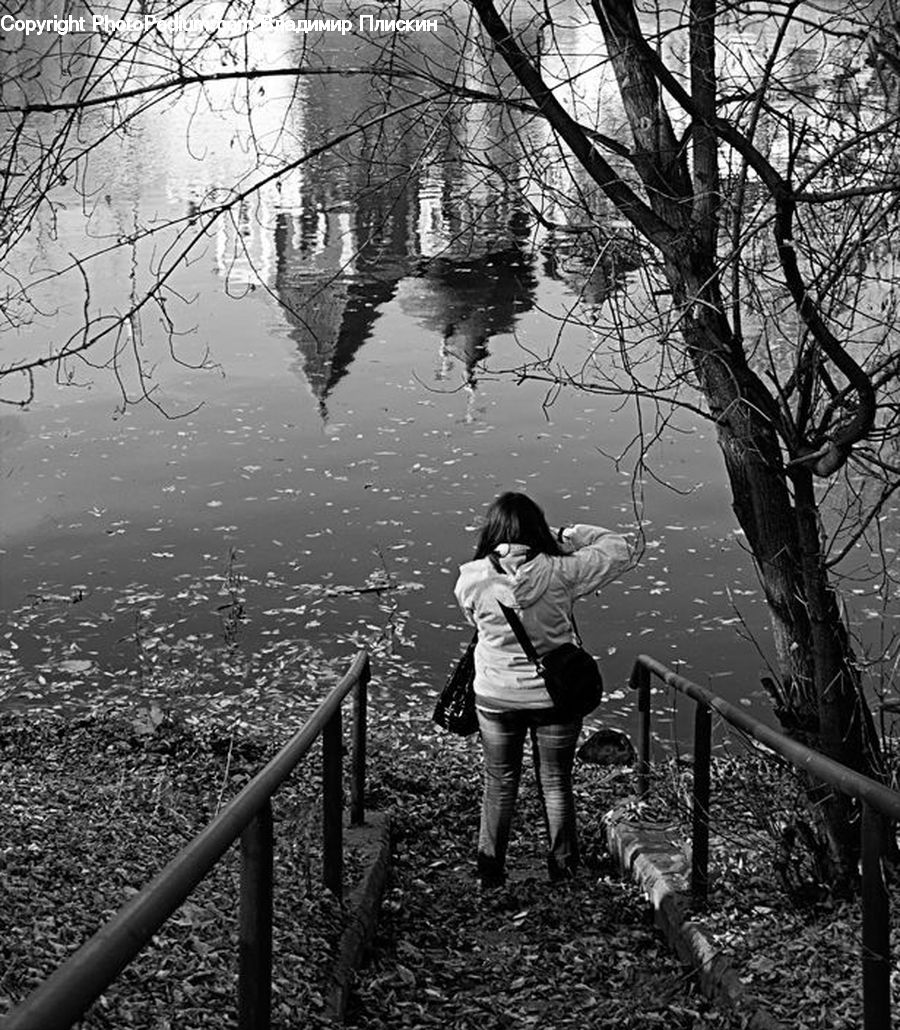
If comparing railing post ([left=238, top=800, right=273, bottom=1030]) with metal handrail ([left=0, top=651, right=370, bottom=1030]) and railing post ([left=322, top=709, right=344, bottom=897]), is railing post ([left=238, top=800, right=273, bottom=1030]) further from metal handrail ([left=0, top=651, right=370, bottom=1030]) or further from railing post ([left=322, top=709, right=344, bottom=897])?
railing post ([left=322, top=709, right=344, bottom=897])

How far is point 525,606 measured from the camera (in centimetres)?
551

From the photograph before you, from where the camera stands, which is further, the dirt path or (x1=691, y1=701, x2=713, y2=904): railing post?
(x1=691, y1=701, x2=713, y2=904): railing post

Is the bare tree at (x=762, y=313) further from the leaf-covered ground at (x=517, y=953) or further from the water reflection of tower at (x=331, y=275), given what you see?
the water reflection of tower at (x=331, y=275)

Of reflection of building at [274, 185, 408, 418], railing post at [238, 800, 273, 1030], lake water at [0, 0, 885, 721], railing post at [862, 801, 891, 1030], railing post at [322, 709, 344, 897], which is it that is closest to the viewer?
railing post at [238, 800, 273, 1030]

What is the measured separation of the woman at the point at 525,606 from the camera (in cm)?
547

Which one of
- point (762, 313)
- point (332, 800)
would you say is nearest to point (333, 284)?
point (762, 313)

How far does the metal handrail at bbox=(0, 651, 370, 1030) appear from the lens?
1.58 m

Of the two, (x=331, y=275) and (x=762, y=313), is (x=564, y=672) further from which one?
(x=331, y=275)

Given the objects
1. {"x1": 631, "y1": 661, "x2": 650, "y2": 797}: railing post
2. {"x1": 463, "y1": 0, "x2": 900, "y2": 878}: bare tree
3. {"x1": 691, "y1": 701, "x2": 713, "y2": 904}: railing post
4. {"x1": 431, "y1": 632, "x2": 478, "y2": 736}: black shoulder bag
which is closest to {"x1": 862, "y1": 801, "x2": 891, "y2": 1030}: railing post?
{"x1": 691, "y1": 701, "x2": 713, "y2": 904}: railing post

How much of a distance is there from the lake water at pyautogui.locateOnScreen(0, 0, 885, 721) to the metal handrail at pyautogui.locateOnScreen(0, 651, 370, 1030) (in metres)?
1.88

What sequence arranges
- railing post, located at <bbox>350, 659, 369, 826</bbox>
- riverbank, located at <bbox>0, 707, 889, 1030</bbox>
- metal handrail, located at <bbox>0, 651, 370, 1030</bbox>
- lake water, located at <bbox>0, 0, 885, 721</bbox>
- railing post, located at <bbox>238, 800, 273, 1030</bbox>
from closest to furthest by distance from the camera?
metal handrail, located at <bbox>0, 651, 370, 1030</bbox> < railing post, located at <bbox>238, 800, 273, 1030</bbox> < riverbank, located at <bbox>0, 707, 889, 1030</bbox> < railing post, located at <bbox>350, 659, 369, 826</bbox> < lake water, located at <bbox>0, 0, 885, 721</bbox>

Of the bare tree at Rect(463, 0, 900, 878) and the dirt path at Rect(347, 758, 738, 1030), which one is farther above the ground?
the bare tree at Rect(463, 0, 900, 878)

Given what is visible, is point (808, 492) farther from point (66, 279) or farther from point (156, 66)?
point (66, 279)
